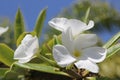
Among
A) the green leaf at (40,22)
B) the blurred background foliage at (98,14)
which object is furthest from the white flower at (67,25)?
the blurred background foliage at (98,14)

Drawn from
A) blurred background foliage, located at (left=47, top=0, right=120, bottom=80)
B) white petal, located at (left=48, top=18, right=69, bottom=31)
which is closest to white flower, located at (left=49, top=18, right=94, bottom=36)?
white petal, located at (left=48, top=18, right=69, bottom=31)

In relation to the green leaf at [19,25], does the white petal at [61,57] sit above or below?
below

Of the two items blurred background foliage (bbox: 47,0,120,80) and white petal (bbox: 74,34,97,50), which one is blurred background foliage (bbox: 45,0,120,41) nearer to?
blurred background foliage (bbox: 47,0,120,80)

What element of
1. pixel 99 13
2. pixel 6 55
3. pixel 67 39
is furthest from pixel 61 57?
pixel 99 13

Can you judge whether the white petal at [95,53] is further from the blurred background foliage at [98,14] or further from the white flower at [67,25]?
the blurred background foliage at [98,14]

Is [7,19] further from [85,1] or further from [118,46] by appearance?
[118,46]

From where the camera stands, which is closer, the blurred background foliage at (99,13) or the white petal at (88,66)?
the white petal at (88,66)
